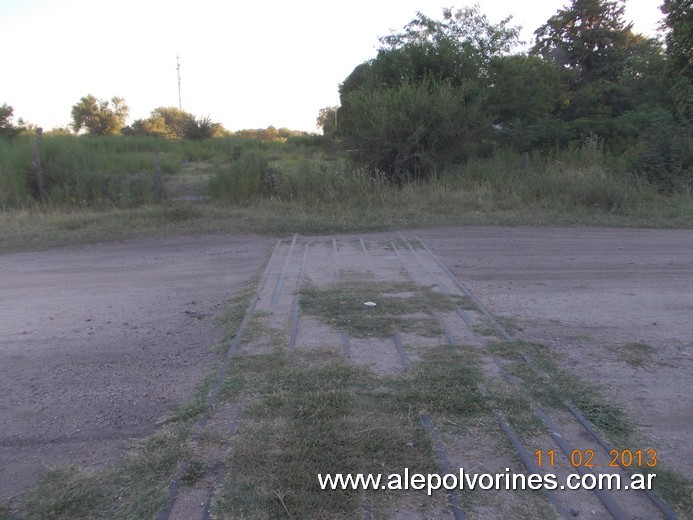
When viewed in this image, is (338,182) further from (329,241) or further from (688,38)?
(688,38)

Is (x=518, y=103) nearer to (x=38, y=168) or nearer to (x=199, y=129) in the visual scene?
(x=38, y=168)

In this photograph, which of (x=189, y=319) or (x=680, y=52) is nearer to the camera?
(x=189, y=319)

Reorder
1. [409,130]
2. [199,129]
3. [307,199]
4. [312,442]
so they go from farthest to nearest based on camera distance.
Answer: [199,129]
[409,130]
[307,199]
[312,442]

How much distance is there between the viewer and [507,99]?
2062cm

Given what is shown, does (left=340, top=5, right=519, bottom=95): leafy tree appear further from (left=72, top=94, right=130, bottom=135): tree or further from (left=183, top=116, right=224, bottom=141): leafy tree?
(left=72, top=94, right=130, bottom=135): tree

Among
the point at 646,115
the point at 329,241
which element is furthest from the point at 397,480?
the point at 646,115

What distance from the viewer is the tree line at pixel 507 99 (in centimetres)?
1634

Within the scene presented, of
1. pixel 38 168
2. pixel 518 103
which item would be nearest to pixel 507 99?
pixel 518 103

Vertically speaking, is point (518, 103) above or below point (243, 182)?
above

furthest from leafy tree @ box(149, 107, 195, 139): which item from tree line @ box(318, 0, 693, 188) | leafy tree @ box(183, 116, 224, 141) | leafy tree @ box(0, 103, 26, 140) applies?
tree line @ box(318, 0, 693, 188)

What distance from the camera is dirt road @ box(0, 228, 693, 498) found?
4418 mm

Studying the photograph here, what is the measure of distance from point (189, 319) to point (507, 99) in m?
16.6
